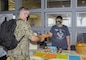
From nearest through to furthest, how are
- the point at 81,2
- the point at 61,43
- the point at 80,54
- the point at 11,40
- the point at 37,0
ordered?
the point at 11,40 → the point at 80,54 → the point at 61,43 → the point at 81,2 → the point at 37,0

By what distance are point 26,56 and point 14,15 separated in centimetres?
238

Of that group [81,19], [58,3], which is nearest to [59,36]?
[81,19]

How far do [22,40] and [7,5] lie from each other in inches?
106

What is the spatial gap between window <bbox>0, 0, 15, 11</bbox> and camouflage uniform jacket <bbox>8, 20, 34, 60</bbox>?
2.44m

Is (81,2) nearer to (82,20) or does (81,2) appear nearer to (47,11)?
(82,20)

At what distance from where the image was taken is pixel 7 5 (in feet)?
15.6

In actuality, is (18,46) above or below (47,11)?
below

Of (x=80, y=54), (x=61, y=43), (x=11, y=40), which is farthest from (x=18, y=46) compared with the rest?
(x=61, y=43)

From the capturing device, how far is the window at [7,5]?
4633mm

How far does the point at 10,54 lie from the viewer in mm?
2359

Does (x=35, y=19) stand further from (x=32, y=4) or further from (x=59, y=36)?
(x=59, y=36)

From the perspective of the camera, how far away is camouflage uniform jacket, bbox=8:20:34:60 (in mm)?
2297

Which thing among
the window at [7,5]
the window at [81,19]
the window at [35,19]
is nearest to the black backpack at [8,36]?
the window at [35,19]

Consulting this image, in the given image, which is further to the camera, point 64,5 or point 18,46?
point 64,5
